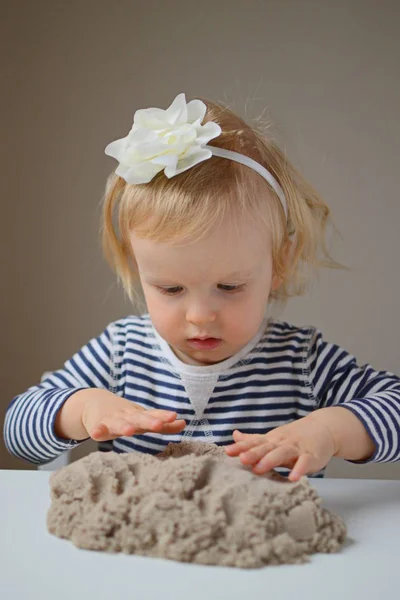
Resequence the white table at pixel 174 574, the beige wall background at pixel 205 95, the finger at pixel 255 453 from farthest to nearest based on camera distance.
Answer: the beige wall background at pixel 205 95 → the finger at pixel 255 453 → the white table at pixel 174 574

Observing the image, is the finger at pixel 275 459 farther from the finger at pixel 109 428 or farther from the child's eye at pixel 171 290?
→ the child's eye at pixel 171 290

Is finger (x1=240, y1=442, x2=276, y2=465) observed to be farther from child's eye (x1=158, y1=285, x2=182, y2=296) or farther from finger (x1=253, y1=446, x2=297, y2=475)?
child's eye (x1=158, y1=285, x2=182, y2=296)

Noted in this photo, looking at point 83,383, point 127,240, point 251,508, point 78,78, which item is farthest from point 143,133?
point 78,78

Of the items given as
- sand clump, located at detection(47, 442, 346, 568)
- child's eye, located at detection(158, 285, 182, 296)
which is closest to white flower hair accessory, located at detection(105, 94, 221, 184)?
child's eye, located at detection(158, 285, 182, 296)

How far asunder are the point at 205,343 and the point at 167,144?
9.7 inches

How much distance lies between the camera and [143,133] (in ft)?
3.05

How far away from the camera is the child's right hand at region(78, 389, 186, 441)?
2.55 ft

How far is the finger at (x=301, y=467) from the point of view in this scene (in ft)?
2.34

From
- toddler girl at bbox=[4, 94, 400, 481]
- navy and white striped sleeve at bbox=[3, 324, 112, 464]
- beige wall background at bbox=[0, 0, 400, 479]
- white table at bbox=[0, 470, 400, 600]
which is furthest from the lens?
beige wall background at bbox=[0, 0, 400, 479]

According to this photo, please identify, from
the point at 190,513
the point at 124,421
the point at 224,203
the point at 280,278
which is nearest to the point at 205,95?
the point at 280,278

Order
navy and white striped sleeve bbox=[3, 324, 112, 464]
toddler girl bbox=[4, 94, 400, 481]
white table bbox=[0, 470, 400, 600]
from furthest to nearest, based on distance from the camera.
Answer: navy and white striped sleeve bbox=[3, 324, 112, 464] → toddler girl bbox=[4, 94, 400, 481] → white table bbox=[0, 470, 400, 600]

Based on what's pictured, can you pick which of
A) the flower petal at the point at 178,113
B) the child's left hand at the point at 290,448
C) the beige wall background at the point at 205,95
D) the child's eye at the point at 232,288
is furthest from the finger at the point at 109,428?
the beige wall background at the point at 205,95

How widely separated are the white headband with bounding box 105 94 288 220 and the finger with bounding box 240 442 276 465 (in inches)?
12.9

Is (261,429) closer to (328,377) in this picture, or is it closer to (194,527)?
(328,377)
